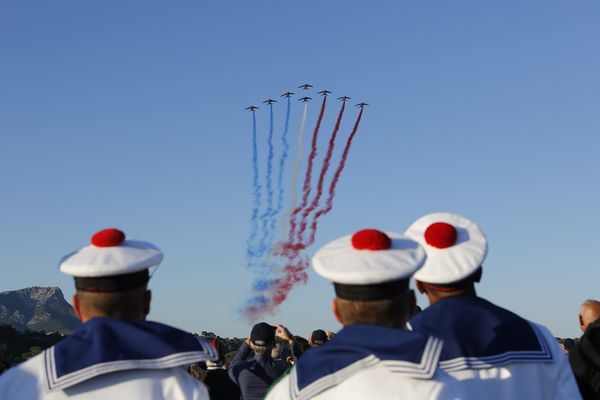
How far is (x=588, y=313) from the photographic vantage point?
8367 mm

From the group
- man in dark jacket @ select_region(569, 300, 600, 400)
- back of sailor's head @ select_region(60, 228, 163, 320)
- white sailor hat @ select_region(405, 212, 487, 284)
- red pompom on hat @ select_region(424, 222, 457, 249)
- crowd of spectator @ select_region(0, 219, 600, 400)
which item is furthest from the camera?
man in dark jacket @ select_region(569, 300, 600, 400)

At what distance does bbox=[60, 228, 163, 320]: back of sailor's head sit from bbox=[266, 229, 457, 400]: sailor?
3.34 feet

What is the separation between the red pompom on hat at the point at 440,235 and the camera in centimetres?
578

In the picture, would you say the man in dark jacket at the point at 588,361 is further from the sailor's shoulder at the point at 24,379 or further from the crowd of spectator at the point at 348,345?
the sailor's shoulder at the point at 24,379

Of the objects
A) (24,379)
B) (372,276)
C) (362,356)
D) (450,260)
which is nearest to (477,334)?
(450,260)

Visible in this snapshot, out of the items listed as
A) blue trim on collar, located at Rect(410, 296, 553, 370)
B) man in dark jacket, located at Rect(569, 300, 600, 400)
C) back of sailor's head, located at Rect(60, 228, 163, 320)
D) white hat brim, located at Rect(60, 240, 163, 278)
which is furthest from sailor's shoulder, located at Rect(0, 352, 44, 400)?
man in dark jacket, located at Rect(569, 300, 600, 400)

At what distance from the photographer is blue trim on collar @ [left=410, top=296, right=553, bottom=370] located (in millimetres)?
5391

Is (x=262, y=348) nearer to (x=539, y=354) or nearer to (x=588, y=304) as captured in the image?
(x=588, y=304)

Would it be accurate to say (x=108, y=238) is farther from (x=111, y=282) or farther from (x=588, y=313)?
(x=588, y=313)

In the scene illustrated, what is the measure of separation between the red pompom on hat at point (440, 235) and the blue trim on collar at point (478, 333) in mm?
391

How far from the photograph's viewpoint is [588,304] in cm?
836

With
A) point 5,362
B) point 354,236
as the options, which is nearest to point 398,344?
point 354,236

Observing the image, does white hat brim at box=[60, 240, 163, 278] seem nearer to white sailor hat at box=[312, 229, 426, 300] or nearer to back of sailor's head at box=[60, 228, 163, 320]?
back of sailor's head at box=[60, 228, 163, 320]

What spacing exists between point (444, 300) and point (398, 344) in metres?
1.31
